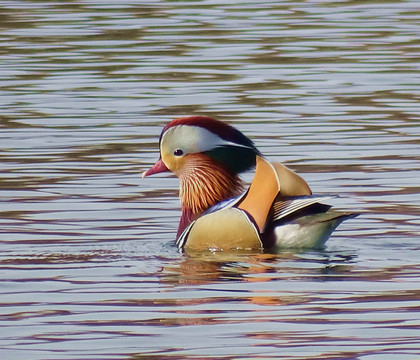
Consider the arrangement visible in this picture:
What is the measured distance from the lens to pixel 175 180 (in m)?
12.3

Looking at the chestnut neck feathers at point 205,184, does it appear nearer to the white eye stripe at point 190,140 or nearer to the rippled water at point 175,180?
the white eye stripe at point 190,140

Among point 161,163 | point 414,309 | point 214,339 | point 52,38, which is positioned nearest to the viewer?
point 214,339

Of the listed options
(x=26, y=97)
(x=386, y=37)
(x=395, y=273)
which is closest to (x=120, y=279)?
(x=395, y=273)

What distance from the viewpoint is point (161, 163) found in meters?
9.98

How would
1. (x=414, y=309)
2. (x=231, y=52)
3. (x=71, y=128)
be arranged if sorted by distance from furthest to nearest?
(x=231, y=52) < (x=71, y=128) < (x=414, y=309)

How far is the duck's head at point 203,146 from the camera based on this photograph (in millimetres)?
9633

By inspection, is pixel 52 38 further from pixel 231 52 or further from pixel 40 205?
pixel 40 205

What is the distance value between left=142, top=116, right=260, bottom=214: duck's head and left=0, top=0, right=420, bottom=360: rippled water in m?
0.34

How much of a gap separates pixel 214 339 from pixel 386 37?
546 inches

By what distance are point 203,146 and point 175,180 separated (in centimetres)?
255

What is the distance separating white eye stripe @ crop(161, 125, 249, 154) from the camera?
31.8 feet

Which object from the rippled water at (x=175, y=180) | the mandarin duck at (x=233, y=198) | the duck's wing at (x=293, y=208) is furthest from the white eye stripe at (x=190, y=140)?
the duck's wing at (x=293, y=208)

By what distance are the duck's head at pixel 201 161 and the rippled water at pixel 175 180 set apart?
337 mm

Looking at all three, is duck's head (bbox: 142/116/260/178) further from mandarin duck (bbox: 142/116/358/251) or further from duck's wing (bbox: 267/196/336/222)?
duck's wing (bbox: 267/196/336/222)
